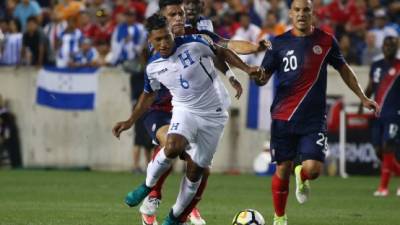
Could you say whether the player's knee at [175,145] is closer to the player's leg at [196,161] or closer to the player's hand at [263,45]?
the player's leg at [196,161]

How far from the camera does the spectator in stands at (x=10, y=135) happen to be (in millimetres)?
24125

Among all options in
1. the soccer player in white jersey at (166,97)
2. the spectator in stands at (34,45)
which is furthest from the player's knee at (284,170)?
the spectator in stands at (34,45)

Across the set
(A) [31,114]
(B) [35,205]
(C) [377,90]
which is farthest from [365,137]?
(B) [35,205]

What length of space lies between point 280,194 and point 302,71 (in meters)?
1.28

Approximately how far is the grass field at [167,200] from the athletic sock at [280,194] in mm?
770

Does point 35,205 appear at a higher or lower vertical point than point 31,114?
higher

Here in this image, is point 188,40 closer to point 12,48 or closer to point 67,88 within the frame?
point 67,88

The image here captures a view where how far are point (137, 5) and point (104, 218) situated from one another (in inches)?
569

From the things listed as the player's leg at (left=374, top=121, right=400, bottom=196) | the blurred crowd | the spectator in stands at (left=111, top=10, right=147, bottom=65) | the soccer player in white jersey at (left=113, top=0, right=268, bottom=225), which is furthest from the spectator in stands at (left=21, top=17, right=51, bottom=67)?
the soccer player in white jersey at (left=113, top=0, right=268, bottom=225)

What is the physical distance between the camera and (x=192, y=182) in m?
11.1

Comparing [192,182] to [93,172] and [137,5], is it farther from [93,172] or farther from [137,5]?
[137,5]

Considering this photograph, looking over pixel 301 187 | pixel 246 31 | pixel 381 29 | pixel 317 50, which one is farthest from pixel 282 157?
pixel 381 29

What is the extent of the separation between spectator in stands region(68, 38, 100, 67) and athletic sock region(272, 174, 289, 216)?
12780mm

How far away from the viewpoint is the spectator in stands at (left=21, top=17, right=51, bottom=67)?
2480 centimetres
